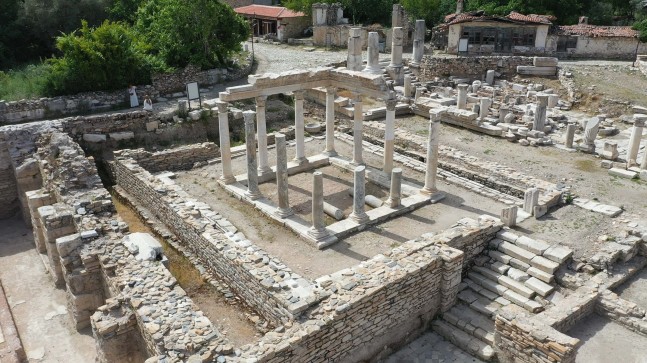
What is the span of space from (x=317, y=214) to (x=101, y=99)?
1392 centimetres

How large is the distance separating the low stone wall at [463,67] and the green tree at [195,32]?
11.1m

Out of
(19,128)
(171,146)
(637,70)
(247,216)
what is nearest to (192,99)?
(171,146)

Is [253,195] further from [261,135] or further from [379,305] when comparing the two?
[379,305]

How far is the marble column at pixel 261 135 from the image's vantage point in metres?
16.9

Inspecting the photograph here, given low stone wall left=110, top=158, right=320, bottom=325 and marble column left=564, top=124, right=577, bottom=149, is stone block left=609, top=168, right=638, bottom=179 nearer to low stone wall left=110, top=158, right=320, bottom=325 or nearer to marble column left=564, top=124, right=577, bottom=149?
marble column left=564, top=124, right=577, bottom=149

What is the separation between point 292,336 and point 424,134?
46.2 feet

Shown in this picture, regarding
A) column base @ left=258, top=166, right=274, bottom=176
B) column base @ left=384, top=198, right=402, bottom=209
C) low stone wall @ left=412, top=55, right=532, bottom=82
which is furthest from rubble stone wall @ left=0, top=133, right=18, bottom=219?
low stone wall @ left=412, top=55, right=532, bottom=82

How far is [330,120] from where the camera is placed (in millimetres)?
19094

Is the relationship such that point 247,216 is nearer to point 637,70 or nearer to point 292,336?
point 292,336

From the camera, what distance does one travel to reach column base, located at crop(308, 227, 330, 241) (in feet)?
46.2

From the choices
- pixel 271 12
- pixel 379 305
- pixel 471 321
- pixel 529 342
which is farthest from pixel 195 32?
pixel 529 342

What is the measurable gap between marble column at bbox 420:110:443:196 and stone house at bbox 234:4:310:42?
27783 millimetres

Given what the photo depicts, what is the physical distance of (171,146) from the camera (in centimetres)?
2133

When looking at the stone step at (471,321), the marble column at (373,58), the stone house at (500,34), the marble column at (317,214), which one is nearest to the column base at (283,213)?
the marble column at (317,214)
